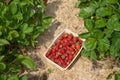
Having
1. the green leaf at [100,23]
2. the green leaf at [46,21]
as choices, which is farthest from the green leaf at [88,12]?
the green leaf at [46,21]

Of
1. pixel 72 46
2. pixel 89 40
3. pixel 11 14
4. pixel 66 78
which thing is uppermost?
pixel 11 14

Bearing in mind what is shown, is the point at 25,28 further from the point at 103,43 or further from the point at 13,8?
the point at 103,43

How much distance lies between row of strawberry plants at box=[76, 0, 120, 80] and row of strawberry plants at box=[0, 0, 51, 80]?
526 millimetres

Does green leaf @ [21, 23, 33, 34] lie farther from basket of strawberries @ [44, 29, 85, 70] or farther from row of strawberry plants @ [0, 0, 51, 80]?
basket of strawberries @ [44, 29, 85, 70]

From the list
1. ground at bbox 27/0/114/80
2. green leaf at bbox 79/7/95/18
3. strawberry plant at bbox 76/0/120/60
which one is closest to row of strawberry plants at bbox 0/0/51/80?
ground at bbox 27/0/114/80

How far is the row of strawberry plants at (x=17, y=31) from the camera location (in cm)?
296

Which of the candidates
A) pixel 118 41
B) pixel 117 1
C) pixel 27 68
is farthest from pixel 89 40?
pixel 27 68

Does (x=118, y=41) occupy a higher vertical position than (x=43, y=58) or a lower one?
higher

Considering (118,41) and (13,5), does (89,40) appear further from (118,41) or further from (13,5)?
(13,5)

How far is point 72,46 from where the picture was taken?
124 inches

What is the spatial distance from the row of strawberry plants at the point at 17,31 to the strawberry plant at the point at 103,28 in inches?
20.8

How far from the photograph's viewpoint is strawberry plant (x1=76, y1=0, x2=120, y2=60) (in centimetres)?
278

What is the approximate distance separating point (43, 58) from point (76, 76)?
1.36 ft

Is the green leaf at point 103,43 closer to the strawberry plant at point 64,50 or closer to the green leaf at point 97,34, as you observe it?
the green leaf at point 97,34
